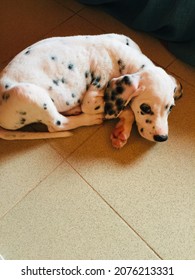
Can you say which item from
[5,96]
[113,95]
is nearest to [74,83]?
[113,95]

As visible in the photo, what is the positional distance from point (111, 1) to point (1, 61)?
2.34ft

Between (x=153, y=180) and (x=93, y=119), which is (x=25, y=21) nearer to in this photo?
(x=93, y=119)

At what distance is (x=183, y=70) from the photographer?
5.52 ft

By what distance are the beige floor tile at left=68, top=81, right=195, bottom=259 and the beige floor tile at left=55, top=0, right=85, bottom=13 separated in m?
0.89

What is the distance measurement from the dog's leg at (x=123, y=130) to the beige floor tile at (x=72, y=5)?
89 centimetres

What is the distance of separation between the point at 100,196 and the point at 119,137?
0.94 feet

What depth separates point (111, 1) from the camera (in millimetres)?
1776

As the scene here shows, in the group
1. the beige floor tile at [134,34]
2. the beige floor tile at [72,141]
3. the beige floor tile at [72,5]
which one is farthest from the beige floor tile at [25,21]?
the beige floor tile at [72,141]

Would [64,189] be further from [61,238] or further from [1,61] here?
[1,61]

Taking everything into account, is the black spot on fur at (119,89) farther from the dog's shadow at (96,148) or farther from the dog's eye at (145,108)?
the dog's shadow at (96,148)

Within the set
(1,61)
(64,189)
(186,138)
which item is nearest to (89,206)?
(64,189)

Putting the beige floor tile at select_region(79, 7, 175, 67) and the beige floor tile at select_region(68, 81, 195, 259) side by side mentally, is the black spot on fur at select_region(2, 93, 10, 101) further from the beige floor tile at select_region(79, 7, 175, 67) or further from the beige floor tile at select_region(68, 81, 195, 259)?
the beige floor tile at select_region(79, 7, 175, 67)
